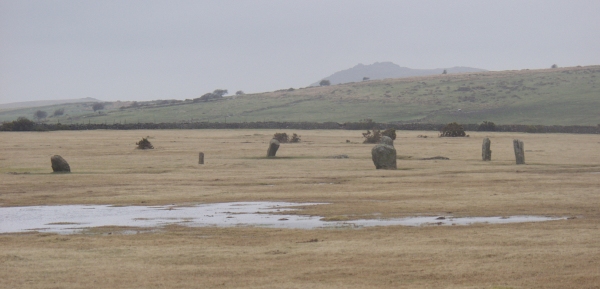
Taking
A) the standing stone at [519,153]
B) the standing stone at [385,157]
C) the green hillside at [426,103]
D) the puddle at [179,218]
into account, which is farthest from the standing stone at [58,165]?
the green hillside at [426,103]

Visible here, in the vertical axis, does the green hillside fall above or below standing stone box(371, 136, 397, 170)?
above

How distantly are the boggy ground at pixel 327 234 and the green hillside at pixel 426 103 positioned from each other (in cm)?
6967

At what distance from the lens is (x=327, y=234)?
773 inches

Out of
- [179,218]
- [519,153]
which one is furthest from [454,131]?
[179,218]

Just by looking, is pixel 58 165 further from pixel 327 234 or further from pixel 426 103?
pixel 426 103

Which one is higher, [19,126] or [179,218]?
[19,126]

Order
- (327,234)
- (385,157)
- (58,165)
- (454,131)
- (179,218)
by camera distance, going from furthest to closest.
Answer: (454,131) < (385,157) < (58,165) < (179,218) < (327,234)

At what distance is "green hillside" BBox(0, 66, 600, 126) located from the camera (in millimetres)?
116938

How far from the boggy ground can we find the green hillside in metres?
69.7

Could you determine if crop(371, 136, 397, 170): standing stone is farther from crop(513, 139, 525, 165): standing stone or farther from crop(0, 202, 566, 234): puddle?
crop(0, 202, 566, 234): puddle

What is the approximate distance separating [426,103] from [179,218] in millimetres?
111166

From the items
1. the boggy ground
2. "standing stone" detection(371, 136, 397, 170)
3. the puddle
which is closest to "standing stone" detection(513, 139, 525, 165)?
the boggy ground

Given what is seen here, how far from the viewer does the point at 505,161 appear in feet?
155

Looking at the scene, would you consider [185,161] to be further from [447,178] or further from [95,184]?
[447,178]
